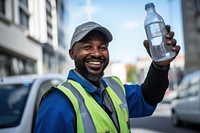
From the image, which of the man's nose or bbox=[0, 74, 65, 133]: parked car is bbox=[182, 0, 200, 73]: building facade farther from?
the man's nose

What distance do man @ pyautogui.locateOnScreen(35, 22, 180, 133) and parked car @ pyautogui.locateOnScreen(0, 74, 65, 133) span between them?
5.23 ft

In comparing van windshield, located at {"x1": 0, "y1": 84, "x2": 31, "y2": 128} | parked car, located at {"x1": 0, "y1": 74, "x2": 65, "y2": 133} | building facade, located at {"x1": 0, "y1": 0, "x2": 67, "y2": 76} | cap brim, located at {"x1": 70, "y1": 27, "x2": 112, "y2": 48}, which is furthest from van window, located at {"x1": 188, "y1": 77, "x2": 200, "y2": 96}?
cap brim, located at {"x1": 70, "y1": 27, "x2": 112, "y2": 48}

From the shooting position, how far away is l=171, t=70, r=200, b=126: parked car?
10.1 m

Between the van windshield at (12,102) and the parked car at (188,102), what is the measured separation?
21.7 ft

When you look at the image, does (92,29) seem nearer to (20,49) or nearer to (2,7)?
(2,7)

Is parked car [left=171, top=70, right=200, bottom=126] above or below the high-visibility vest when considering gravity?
below

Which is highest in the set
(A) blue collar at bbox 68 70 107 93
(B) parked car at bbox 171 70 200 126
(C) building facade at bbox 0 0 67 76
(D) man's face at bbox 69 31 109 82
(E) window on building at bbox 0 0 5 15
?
(E) window on building at bbox 0 0 5 15

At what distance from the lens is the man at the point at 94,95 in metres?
1.68

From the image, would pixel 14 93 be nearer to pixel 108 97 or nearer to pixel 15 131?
pixel 15 131

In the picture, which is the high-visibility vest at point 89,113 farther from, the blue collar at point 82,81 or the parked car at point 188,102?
the parked car at point 188,102

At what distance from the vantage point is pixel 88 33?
6.23 feet

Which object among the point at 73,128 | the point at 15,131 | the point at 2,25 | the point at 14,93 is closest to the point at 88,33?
the point at 73,128

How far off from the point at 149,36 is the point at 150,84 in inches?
11.9

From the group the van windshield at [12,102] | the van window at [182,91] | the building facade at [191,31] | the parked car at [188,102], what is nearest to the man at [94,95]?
the van windshield at [12,102]
